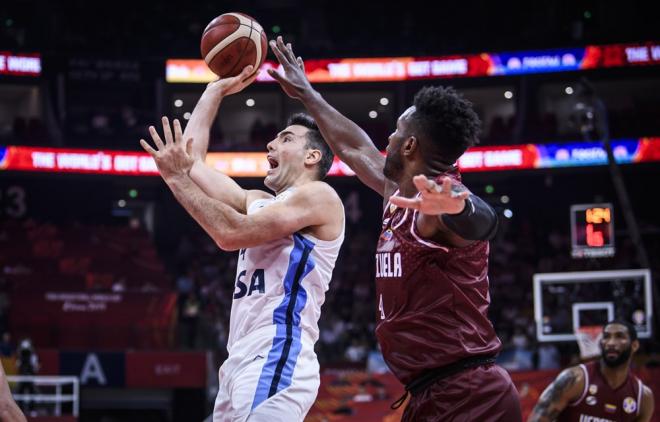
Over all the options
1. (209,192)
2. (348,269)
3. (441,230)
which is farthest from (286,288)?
(348,269)

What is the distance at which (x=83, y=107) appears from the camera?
30969mm

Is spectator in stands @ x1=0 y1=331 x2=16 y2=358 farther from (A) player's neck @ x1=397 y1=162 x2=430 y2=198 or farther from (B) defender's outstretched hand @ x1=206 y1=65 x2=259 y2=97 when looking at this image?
(A) player's neck @ x1=397 y1=162 x2=430 y2=198

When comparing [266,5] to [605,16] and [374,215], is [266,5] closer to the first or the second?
[374,215]

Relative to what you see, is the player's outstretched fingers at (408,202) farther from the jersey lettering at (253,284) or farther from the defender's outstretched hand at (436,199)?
the jersey lettering at (253,284)

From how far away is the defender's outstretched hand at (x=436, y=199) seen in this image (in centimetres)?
318

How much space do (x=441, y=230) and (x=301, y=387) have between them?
119cm

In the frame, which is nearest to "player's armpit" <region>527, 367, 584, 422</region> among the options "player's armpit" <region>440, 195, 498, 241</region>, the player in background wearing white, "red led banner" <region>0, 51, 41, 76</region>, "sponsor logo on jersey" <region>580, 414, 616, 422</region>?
"sponsor logo on jersey" <region>580, 414, 616, 422</region>

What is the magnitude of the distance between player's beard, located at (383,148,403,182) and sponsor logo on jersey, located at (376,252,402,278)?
0.36m

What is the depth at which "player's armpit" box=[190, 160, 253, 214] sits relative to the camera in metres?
4.88

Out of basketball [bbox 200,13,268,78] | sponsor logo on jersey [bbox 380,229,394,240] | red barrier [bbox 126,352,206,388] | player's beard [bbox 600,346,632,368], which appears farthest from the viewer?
red barrier [bbox 126,352,206,388]

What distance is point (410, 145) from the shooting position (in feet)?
12.7

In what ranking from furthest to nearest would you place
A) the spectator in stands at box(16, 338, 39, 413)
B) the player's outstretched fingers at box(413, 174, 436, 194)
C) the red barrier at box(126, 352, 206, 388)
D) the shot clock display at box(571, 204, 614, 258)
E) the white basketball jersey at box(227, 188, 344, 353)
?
the red barrier at box(126, 352, 206, 388) → the spectator in stands at box(16, 338, 39, 413) → the shot clock display at box(571, 204, 614, 258) → the white basketball jersey at box(227, 188, 344, 353) → the player's outstretched fingers at box(413, 174, 436, 194)

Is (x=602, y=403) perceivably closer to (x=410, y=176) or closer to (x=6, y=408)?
(x=410, y=176)

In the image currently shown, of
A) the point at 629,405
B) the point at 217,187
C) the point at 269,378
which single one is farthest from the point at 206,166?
the point at 629,405
